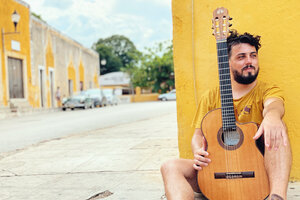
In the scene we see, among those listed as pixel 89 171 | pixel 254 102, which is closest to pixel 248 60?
pixel 254 102

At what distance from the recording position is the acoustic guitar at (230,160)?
2.23 metres

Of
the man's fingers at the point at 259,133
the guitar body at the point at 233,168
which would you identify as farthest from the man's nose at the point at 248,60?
the man's fingers at the point at 259,133

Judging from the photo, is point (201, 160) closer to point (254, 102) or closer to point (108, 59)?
point (254, 102)

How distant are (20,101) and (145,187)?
19530 mm

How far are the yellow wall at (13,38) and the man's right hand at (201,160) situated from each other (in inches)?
741

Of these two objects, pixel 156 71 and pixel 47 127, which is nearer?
pixel 47 127

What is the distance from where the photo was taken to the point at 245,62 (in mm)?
2480

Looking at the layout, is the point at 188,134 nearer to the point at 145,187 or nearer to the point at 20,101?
the point at 145,187

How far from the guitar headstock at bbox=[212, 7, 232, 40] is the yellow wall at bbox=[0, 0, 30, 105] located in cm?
1875

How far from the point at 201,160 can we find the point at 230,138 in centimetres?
23

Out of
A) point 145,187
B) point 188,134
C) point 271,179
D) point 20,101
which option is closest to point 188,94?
point 188,134

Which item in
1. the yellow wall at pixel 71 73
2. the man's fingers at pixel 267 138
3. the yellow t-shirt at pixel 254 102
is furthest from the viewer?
the yellow wall at pixel 71 73

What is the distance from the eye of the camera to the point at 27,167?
14.8ft

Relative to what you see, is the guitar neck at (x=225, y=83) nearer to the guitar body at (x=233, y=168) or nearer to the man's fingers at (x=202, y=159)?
the guitar body at (x=233, y=168)
